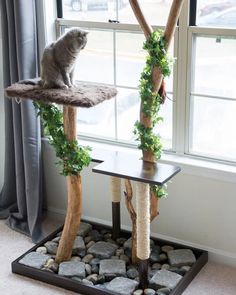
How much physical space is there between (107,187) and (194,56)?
0.89 meters

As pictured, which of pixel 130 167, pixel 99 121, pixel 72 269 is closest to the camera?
pixel 130 167

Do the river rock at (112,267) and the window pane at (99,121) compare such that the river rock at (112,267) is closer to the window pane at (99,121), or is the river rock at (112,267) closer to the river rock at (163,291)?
the river rock at (163,291)

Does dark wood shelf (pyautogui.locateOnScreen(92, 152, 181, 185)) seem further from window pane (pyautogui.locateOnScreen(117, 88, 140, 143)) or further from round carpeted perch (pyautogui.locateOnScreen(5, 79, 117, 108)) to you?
window pane (pyautogui.locateOnScreen(117, 88, 140, 143))

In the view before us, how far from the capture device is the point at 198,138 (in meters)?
2.94

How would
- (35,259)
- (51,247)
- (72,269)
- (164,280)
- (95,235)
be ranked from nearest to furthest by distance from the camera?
(164,280), (72,269), (35,259), (51,247), (95,235)

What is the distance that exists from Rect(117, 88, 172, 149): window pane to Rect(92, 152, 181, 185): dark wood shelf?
39 centimetres

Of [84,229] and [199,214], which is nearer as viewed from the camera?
[199,214]

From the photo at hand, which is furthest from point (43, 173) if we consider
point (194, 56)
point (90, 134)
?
point (194, 56)

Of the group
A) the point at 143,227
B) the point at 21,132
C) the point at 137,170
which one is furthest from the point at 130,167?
the point at 21,132

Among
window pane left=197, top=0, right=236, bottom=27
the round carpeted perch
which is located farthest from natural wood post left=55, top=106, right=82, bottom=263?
window pane left=197, top=0, right=236, bottom=27

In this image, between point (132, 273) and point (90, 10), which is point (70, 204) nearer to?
point (132, 273)

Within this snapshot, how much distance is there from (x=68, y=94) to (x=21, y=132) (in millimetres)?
750

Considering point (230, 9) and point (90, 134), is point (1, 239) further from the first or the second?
point (230, 9)

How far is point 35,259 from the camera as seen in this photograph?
9.43ft
